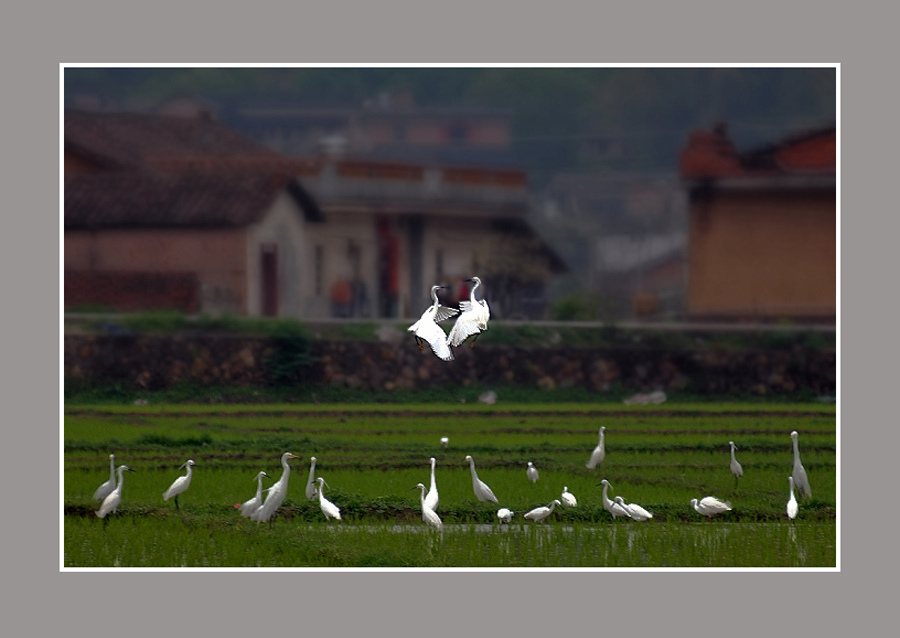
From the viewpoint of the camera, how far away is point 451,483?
13453 mm

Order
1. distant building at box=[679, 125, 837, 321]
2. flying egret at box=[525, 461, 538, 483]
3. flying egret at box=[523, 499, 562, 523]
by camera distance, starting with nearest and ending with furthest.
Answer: flying egret at box=[523, 499, 562, 523] → flying egret at box=[525, 461, 538, 483] → distant building at box=[679, 125, 837, 321]

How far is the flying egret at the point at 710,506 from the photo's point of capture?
38.8ft

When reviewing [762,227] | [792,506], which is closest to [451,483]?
[792,506]

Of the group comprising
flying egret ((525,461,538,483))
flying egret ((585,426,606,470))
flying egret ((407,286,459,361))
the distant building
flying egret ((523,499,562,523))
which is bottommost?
flying egret ((523,499,562,523))

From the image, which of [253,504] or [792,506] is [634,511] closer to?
[792,506]

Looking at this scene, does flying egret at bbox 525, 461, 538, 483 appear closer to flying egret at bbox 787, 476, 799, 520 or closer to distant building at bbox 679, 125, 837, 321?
flying egret at bbox 787, 476, 799, 520

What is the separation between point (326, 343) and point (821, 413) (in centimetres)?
543

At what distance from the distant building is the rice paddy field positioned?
1.21m

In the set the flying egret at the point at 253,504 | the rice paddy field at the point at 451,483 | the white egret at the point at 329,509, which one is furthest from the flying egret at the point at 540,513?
the flying egret at the point at 253,504

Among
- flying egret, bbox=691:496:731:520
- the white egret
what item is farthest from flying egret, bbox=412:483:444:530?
flying egret, bbox=691:496:731:520

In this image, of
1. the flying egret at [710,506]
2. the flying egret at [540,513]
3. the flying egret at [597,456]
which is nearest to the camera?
the flying egret at [540,513]

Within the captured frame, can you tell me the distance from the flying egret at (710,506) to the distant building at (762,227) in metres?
5.21

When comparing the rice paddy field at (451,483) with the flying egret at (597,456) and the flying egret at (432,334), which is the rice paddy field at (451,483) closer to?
the flying egret at (597,456)

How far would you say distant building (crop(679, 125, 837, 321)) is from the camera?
16.4m
